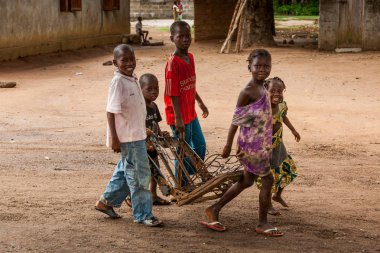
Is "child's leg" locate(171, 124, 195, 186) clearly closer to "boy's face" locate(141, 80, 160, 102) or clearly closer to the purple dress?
"boy's face" locate(141, 80, 160, 102)

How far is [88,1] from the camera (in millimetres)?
23531

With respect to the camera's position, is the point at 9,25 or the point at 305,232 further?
the point at 9,25

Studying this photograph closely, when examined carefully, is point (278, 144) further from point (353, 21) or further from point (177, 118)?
point (353, 21)

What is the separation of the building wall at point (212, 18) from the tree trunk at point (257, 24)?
4.00 meters

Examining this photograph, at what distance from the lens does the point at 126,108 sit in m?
5.80

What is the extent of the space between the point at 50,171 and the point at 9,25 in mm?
11676

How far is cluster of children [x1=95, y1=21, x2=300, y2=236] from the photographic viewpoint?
5.65 meters

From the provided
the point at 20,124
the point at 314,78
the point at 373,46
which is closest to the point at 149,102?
the point at 20,124

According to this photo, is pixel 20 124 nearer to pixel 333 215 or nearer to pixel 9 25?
pixel 333 215

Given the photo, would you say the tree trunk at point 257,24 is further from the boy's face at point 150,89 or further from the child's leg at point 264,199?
the child's leg at point 264,199

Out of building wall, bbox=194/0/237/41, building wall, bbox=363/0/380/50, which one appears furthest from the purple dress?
building wall, bbox=194/0/237/41

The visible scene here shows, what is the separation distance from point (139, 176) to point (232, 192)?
2.31 feet

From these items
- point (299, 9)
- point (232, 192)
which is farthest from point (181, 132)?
point (299, 9)

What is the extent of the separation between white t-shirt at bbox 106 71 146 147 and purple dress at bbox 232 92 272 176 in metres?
0.72
